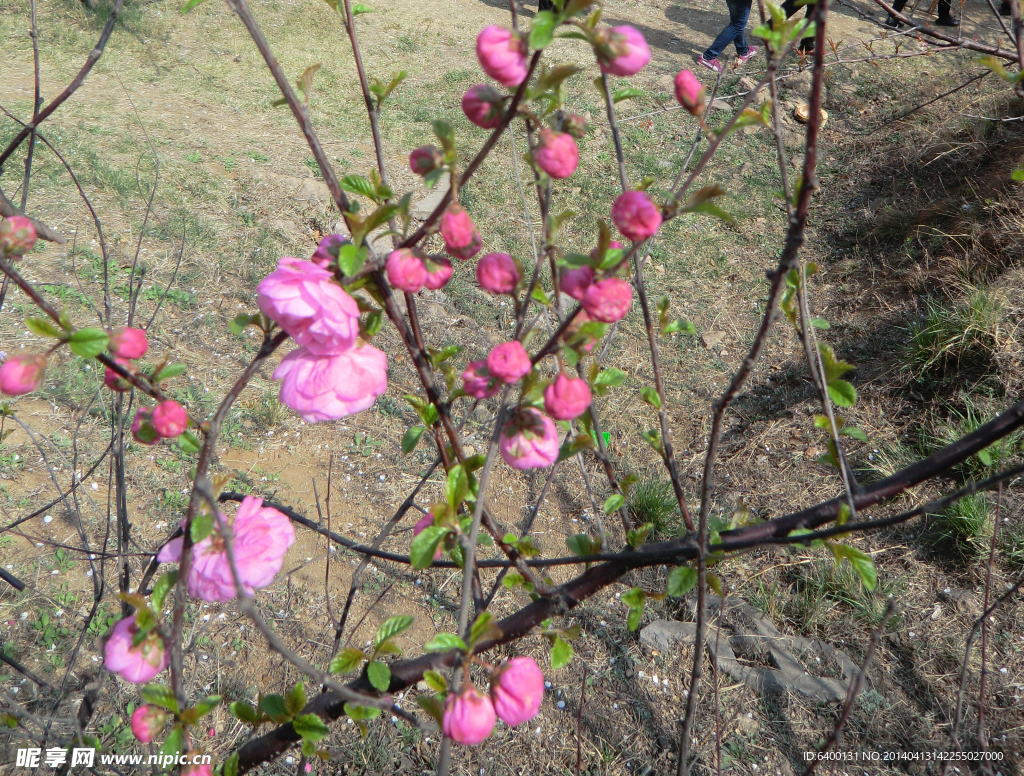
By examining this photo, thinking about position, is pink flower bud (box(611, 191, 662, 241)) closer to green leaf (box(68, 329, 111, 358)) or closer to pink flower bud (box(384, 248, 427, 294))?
pink flower bud (box(384, 248, 427, 294))

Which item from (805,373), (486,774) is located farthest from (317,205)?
(486,774)

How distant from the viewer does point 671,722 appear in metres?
1.64

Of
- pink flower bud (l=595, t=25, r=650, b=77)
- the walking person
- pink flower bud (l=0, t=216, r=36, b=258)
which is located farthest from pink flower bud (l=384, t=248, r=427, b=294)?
the walking person

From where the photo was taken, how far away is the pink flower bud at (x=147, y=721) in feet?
2.27

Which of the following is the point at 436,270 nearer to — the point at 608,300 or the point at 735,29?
the point at 608,300

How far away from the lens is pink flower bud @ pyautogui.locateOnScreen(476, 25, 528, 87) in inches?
20.5

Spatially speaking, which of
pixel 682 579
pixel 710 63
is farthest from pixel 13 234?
pixel 710 63

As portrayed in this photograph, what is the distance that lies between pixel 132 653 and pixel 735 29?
18.9 ft

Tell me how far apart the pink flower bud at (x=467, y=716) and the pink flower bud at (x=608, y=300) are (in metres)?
0.38

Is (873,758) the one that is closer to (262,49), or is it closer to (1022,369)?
(1022,369)

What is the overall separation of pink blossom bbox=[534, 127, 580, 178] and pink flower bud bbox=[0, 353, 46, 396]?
49 centimetres

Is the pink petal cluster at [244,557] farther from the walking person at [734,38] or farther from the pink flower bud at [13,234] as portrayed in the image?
the walking person at [734,38]

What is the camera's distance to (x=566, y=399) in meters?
0.62

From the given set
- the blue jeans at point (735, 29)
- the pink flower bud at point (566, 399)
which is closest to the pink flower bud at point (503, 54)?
the pink flower bud at point (566, 399)
